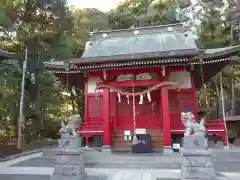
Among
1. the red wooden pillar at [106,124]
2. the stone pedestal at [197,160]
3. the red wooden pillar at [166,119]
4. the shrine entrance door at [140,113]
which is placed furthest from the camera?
the shrine entrance door at [140,113]

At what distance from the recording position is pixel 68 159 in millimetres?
5988

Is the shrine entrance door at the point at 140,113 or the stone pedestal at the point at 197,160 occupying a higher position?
the shrine entrance door at the point at 140,113

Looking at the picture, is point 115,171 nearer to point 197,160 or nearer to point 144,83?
point 197,160

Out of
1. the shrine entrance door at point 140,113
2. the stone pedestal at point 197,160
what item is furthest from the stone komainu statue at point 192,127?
the shrine entrance door at point 140,113

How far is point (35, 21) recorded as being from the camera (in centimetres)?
1608

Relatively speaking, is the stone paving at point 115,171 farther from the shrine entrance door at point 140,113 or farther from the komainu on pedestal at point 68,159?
the shrine entrance door at point 140,113

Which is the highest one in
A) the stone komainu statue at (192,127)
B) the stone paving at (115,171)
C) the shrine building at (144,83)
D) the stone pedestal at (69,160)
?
the shrine building at (144,83)

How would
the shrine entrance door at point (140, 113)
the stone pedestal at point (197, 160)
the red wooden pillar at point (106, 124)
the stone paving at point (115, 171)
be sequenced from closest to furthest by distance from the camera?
the stone pedestal at point (197, 160) < the stone paving at point (115, 171) < the red wooden pillar at point (106, 124) < the shrine entrance door at point (140, 113)

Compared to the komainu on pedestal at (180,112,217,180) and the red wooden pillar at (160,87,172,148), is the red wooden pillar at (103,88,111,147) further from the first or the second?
the komainu on pedestal at (180,112,217,180)

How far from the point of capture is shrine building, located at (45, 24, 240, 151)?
30.7ft

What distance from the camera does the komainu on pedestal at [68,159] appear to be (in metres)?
5.87

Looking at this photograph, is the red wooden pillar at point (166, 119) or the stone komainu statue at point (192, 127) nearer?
the stone komainu statue at point (192, 127)

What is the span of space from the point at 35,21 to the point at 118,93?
9840mm

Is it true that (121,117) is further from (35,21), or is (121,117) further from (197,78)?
(35,21)
